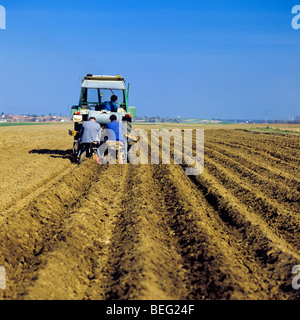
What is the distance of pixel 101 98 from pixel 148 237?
9676 mm

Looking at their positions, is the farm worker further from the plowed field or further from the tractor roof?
the plowed field

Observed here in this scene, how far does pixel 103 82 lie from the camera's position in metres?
14.4

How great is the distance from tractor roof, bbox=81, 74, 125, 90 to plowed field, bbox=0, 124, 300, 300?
4.59 m

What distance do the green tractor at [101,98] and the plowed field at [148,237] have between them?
3406 mm

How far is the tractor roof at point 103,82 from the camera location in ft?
46.8

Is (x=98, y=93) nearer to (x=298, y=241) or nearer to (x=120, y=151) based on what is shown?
(x=120, y=151)

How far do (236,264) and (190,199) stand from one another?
3325 mm
